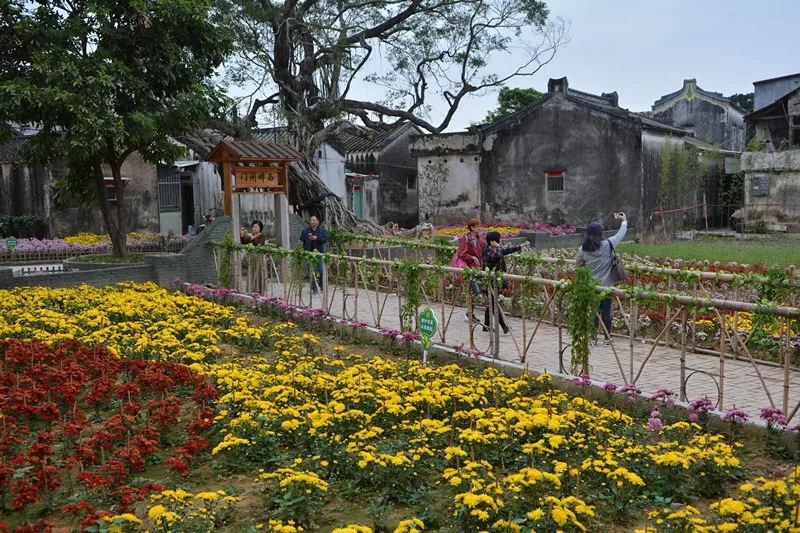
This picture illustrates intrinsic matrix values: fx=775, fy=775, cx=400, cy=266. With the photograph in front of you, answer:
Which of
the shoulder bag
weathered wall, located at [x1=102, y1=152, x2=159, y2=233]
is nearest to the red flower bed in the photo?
the shoulder bag

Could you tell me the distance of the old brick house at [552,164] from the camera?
2717 centimetres

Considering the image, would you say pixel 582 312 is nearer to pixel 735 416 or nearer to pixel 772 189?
pixel 735 416

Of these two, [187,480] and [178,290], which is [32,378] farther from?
[178,290]

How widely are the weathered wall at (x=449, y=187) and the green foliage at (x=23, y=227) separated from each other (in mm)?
14481

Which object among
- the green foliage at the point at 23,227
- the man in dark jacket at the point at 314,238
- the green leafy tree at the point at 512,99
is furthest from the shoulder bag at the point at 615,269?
the green leafy tree at the point at 512,99

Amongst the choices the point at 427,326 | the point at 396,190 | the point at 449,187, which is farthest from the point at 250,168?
the point at 396,190

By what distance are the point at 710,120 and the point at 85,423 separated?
4134 cm

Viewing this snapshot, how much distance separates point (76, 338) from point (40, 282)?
440cm

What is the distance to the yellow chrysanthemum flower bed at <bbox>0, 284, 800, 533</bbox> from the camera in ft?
15.9

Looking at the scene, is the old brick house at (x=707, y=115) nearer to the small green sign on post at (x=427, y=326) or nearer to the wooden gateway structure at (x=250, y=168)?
the wooden gateway structure at (x=250, y=168)

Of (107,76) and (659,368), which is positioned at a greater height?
(107,76)

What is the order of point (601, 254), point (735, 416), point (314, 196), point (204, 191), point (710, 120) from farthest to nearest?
1. point (710, 120)
2. point (204, 191)
3. point (314, 196)
4. point (601, 254)
5. point (735, 416)

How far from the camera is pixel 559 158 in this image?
28.6 meters

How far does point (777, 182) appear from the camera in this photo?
29.6m
